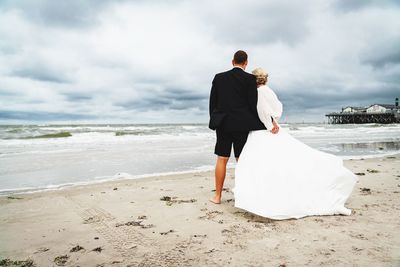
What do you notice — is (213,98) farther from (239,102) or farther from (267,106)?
(267,106)

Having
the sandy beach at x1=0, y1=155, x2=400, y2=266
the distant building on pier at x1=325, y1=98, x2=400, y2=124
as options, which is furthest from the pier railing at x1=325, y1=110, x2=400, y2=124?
the sandy beach at x1=0, y1=155, x2=400, y2=266

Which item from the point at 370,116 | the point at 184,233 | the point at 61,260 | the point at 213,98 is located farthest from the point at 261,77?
the point at 370,116

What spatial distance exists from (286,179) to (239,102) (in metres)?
1.15

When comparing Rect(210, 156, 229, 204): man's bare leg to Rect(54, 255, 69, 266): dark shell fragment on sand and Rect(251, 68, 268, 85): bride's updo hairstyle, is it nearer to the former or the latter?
Rect(251, 68, 268, 85): bride's updo hairstyle

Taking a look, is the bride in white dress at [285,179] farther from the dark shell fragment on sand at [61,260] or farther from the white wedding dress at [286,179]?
the dark shell fragment on sand at [61,260]

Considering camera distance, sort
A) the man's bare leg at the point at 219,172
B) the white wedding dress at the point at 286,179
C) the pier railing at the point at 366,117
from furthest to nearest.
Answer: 1. the pier railing at the point at 366,117
2. the man's bare leg at the point at 219,172
3. the white wedding dress at the point at 286,179

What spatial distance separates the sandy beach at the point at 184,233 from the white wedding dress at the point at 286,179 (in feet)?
0.47

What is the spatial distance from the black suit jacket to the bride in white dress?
12 cm

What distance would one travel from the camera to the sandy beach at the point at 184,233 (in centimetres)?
262

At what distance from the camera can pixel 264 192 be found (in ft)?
11.9

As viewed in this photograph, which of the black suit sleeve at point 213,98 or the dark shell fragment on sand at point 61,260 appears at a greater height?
the black suit sleeve at point 213,98

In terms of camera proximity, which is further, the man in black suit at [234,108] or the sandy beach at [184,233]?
the man in black suit at [234,108]

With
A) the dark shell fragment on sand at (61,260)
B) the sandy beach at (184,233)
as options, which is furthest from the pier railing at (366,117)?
the dark shell fragment on sand at (61,260)

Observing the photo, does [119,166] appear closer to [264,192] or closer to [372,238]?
[264,192]
